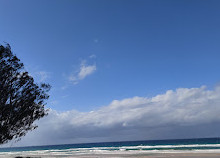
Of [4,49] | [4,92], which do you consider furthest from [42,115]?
[4,49]

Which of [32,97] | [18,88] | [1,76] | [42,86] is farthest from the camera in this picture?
[42,86]


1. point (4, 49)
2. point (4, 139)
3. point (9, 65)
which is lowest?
point (4, 139)

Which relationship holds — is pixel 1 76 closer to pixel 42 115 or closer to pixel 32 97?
pixel 32 97

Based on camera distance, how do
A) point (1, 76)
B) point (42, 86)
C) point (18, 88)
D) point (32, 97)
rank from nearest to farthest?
point (1, 76) < point (18, 88) < point (32, 97) < point (42, 86)

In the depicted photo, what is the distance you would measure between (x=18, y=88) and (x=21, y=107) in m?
2.37

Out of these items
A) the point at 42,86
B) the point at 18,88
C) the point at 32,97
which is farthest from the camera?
the point at 42,86

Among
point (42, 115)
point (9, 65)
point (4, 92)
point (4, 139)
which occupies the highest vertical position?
point (9, 65)

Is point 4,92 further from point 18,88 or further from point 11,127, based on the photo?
point 11,127

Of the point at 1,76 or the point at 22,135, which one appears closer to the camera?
the point at 1,76

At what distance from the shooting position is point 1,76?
20312mm

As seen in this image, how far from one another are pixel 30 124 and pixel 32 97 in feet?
13.0

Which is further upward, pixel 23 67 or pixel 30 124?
pixel 23 67

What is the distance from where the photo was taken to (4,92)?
20.5 m

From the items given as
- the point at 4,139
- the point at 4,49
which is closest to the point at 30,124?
the point at 4,139
